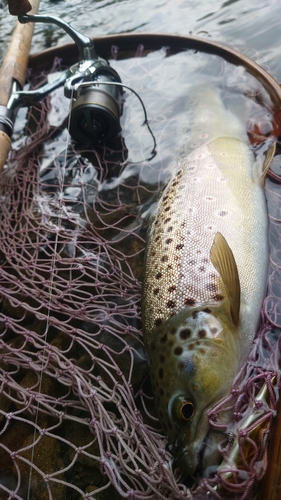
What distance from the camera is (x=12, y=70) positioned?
312 cm

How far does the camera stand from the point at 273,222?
246 cm

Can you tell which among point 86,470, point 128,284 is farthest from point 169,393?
point 128,284

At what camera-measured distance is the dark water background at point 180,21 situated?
3586 millimetres

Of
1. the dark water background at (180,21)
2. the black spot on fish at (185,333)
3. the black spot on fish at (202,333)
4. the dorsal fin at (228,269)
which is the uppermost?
the dark water background at (180,21)

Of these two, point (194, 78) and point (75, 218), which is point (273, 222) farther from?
point (194, 78)

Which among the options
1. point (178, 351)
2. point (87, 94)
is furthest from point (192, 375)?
point (87, 94)

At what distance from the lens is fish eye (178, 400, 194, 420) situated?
5.41 feet

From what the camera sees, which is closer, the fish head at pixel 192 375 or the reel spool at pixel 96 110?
the fish head at pixel 192 375

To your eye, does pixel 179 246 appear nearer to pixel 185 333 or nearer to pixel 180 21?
pixel 185 333

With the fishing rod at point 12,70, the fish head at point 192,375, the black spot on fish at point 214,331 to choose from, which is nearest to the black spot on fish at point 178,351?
the fish head at point 192,375

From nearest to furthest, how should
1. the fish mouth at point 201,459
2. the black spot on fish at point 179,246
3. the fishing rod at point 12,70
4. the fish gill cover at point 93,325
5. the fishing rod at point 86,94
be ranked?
the fish mouth at point 201,459, the fish gill cover at point 93,325, the black spot on fish at point 179,246, the fishing rod at point 12,70, the fishing rod at point 86,94

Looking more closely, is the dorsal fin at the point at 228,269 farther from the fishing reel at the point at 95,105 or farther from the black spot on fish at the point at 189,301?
the fishing reel at the point at 95,105

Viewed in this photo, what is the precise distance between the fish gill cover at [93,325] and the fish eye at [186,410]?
0.28ft

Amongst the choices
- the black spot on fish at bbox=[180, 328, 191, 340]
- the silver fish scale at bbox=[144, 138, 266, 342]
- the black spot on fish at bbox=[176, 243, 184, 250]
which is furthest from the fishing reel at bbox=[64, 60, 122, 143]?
the black spot on fish at bbox=[180, 328, 191, 340]
